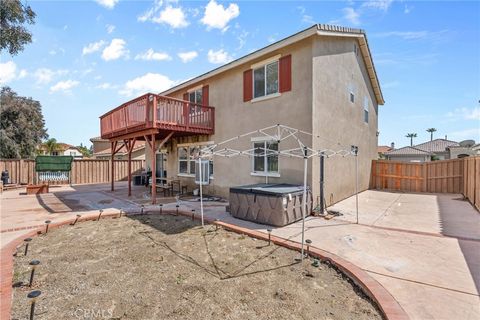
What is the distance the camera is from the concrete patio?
3475 mm

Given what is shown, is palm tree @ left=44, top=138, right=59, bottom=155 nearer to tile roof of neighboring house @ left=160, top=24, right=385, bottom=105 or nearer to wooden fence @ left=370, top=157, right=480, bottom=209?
tile roof of neighboring house @ left=160, top=24, right=385, bottom=105

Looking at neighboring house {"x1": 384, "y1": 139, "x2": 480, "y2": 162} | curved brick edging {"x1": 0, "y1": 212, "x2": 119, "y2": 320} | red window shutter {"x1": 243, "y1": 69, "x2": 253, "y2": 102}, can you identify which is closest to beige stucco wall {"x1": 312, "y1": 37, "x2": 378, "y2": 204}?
red window shutter {"x1": 243, "y1": 69, "x2": 253, "y2": 102}

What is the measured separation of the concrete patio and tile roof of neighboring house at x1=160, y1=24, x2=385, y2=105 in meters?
6.10

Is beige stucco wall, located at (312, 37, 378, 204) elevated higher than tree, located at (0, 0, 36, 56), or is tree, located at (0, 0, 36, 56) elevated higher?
tree, located at (0, 0, 36, 56)

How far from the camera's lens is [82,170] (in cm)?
1941

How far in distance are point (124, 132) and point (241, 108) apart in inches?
239

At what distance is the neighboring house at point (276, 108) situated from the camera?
8.62 metres

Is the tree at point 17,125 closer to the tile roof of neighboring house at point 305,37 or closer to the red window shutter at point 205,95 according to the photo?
the tile roof of neighboring house at point 305,37

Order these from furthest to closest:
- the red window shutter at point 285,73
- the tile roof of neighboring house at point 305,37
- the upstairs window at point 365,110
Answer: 1. the upstairs window at point 365,110
2. the red window shutter at point 285,73
3. the tile roof of neighboring house at point 305,37

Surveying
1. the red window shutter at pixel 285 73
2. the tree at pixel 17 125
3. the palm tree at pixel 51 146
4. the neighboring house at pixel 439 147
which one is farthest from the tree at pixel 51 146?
the neighboring house at pixel 439 147

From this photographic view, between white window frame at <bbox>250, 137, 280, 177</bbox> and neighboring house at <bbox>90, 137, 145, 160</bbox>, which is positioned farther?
neighboring house at <bbox>90, 137, 145, 160</bbox>

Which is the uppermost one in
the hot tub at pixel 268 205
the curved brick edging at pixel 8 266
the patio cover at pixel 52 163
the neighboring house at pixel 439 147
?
the neighboring house at pixel 439 147

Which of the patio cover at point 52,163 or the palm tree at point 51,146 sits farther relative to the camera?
the palm tree at point 51,146

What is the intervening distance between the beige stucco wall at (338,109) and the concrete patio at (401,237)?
1.38 meters
